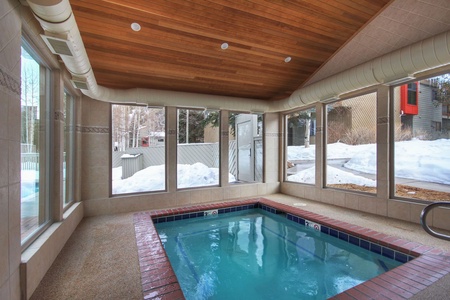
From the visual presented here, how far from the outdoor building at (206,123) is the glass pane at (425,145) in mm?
17

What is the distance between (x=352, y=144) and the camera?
4578 mm

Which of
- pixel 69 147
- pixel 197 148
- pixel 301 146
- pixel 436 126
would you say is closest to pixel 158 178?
pixel 197 148

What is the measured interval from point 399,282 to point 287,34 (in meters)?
3.38

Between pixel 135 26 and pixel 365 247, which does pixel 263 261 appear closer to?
pixel 365 247

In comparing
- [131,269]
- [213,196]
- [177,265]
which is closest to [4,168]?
[131,269]

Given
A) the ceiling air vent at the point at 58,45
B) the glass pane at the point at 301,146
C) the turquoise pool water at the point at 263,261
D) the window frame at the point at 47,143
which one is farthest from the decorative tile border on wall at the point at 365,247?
the ceiling air vent at the point at 58,45

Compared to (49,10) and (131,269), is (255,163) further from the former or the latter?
(49,10)

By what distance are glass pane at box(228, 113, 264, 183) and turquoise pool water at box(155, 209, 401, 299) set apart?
2025 millimetres

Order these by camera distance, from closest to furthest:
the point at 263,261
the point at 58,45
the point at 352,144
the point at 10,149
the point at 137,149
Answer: the point at 10,149, the point at 58,45, the point at 263,261, the point at 352,144, the point at 137,149

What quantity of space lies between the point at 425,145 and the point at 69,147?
5.78 m

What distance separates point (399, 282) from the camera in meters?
2.01

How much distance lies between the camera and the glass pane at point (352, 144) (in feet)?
13.8

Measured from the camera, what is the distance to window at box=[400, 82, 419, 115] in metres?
3.65

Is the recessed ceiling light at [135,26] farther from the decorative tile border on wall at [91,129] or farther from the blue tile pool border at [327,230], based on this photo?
the blue tile pool border at [327,230]
